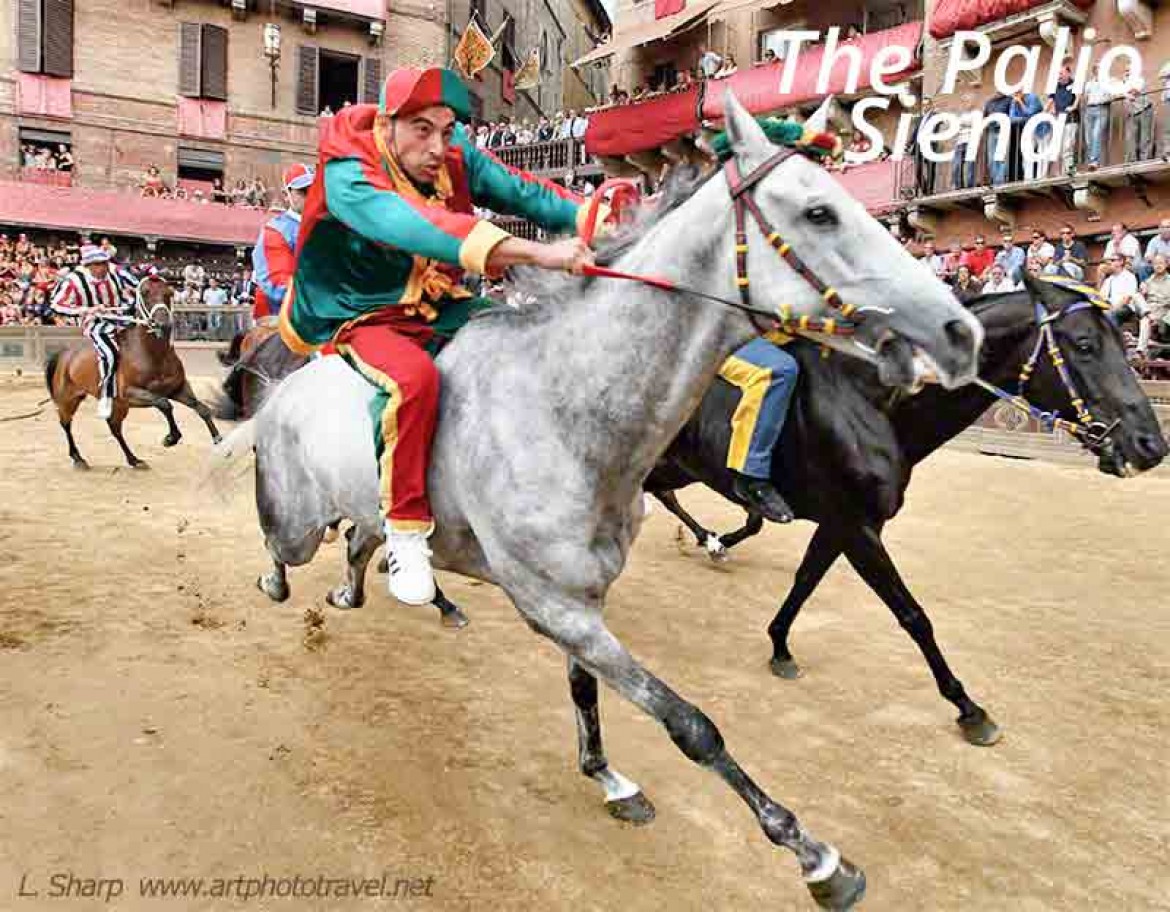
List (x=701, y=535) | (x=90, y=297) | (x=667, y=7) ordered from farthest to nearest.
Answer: (x=667, y=7), (x=90, y=297), (x=701, y=535)

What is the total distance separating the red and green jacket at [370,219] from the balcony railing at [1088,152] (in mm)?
17223

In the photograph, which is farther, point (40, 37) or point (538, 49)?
point (538, 49)

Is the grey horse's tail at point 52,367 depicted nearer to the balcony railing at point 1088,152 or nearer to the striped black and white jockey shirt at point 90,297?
the striped black and white jockey shirt at point 90,297

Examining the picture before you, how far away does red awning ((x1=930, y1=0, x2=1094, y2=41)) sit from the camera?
19906mm

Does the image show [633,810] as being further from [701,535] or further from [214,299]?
[214,299]

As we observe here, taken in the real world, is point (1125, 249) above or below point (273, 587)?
above

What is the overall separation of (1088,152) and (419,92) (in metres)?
18.5

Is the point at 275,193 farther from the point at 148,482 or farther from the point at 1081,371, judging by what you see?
the point at 1081,371

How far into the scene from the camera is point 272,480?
13.7 ft

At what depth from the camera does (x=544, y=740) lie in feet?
12.9

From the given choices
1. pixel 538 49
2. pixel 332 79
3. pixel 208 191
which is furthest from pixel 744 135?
pixel 538 49

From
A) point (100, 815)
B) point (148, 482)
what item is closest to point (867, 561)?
point (100, 815)

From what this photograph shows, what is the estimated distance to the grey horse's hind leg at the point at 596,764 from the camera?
3322 mm

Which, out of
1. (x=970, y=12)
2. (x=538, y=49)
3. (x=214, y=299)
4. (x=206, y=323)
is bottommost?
(x=206, y=323)
